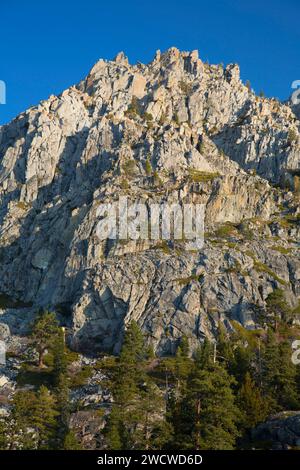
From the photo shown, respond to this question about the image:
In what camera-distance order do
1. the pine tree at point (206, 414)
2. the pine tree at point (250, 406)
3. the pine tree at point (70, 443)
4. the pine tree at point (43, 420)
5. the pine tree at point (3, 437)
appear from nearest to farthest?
1. the pine tree at point (206, 414)
2. the pine tree at point (70, 443)
3. the pine tree at point (3, 437)
4. the pine tree at point (43, 420)
5. the pine tree at point (250, 406)

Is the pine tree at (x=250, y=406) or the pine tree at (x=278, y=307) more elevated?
the pine tree at (x=278, y=307)

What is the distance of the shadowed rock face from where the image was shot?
122 meters

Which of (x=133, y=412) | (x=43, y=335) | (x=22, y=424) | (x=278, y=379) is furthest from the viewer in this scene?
(x=43, y=335)

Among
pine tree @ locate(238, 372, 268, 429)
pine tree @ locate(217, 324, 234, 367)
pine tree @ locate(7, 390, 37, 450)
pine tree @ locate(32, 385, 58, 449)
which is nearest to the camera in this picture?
pine tree @ locate(7, 390, 37, 450)

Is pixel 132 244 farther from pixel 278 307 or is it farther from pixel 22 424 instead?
pixel 22 424

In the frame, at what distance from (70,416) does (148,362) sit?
29.2m

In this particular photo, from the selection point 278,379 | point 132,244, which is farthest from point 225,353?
point 132,244

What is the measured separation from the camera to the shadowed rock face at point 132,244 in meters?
122

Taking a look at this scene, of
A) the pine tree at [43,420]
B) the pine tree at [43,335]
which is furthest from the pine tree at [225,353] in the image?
the pine tree at [43,335]

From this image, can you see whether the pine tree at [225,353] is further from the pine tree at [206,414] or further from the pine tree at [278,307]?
the pine tree at [206,414]

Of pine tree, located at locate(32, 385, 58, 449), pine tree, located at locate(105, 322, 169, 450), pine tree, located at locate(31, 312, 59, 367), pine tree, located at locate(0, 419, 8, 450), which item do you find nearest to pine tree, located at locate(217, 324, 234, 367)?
pine tree, located at locate(105, 322, 169, 450)

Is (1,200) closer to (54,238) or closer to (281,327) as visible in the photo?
(54,238)

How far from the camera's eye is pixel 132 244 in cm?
13838

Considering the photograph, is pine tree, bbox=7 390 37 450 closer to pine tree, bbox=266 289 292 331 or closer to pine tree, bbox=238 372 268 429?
pine tree, bbox=238 372 268 429
